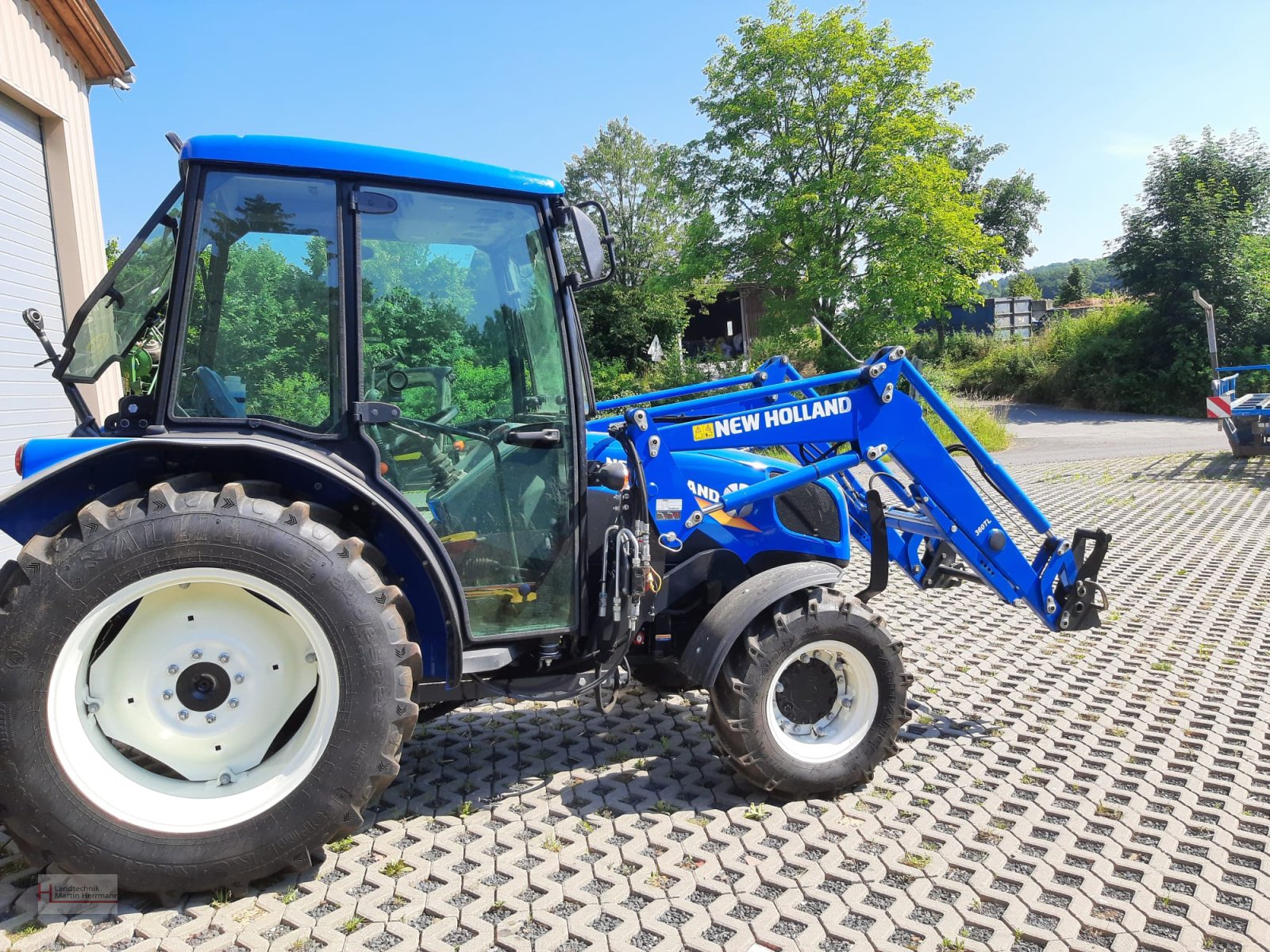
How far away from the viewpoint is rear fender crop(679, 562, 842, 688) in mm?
3283

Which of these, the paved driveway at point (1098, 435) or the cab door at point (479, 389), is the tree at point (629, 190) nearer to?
the paved driveway at point (1098, 435)

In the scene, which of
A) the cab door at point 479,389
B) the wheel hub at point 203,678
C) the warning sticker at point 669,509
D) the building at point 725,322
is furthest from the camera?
the building at point 725,322

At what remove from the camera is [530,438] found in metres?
3.21

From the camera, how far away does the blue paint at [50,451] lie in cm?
277

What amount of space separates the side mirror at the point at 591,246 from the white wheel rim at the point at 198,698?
5.02 feet

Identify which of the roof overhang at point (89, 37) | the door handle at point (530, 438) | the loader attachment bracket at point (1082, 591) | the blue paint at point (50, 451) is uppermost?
the roof overhang at point (89, 37)

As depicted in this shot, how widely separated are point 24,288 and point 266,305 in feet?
18.7

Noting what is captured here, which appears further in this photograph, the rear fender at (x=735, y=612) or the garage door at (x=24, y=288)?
the garage door at (x=24, y=288)

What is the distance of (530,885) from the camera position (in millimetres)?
2770

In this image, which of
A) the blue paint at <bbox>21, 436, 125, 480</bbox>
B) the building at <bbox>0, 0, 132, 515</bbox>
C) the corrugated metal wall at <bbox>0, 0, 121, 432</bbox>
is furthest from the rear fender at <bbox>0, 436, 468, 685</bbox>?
the corrugated metal wall at <bbox>0, 0, 121, 432</bbox>

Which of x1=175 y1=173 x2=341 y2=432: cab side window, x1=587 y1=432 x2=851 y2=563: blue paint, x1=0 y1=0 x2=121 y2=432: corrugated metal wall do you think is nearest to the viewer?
x1=175 y1=173 x2=341 y2=432: cab side window

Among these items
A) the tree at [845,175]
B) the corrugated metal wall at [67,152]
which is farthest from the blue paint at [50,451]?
the tree at [845,175]

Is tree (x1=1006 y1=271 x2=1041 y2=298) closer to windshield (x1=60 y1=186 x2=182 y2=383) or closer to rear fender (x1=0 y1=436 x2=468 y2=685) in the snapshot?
rear fender (x1=0 y1=436 x2=468 y2=685)

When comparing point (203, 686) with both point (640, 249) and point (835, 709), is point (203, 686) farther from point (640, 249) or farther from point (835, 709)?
point (640, 249)
